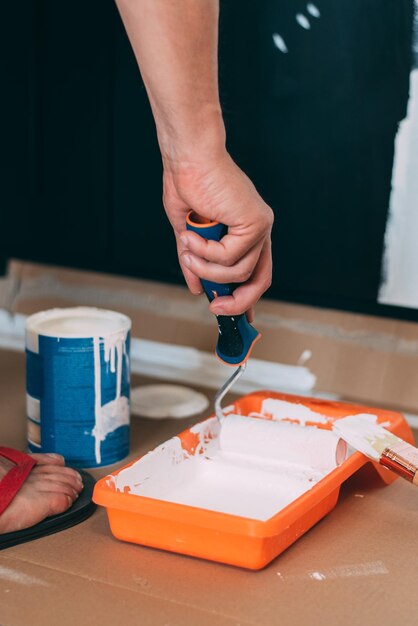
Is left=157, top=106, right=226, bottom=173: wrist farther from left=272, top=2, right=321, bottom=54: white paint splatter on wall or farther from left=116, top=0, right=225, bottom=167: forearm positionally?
left=272, top=2, right=321, bottom=54: white paint splatter on wall

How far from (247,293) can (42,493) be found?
41 centimetres

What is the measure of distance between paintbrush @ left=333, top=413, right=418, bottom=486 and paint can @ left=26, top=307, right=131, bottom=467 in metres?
0.36

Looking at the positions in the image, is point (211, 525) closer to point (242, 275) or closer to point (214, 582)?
point (214, 582)

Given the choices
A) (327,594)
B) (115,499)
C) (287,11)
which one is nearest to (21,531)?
(115,499)

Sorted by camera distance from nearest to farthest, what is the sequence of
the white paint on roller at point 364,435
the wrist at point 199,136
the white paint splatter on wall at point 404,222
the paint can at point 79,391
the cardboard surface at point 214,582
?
the cardboard surface at point 214,582
the wrist at point 199,136
the white paint on roller at point 364,435
the paint can at point 79,391
the white paint splatter on wall at point 404,222

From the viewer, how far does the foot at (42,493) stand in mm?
1226

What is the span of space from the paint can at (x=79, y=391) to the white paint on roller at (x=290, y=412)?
240mm

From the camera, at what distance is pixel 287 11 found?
5.74 feet

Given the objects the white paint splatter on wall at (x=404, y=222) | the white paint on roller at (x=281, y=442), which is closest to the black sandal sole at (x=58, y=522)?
the white paint on roller at (x=281, y=442)

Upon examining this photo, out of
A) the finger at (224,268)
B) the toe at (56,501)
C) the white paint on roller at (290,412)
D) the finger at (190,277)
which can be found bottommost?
the toe at (56,501)

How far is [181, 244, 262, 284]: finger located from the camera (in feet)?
3.97

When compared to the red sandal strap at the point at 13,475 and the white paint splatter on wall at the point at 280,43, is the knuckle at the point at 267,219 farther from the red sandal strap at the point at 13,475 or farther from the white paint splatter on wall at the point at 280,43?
the white paint splatter on wall at the point at 280,43

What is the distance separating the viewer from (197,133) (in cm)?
119

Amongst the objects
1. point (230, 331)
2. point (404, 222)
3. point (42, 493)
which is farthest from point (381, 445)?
point (404, 222)
